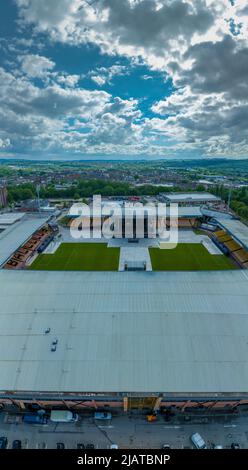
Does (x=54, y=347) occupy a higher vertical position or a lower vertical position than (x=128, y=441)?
higher

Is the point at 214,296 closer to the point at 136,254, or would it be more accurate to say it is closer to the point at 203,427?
the point at 203,427

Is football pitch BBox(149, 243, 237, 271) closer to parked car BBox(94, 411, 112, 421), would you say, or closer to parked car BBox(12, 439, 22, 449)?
parked car BBox(94, 411, 112, 421)

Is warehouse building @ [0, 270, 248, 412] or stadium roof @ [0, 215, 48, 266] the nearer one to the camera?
warehouse building @ [0, 270, 248, 412]

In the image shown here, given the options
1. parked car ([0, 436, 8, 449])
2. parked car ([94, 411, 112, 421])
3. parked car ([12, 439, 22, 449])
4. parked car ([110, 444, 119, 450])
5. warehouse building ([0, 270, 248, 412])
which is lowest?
parked car ([12, 439, 22, 449])

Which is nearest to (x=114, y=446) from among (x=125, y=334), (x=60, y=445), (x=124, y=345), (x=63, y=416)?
(x=60, y=445)

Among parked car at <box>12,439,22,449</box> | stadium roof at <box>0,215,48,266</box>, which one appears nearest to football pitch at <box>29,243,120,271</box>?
stadium roof at <box>0,215,48,266</box>
